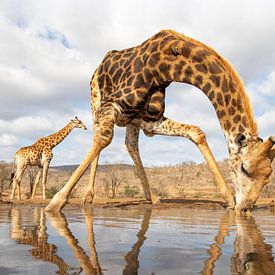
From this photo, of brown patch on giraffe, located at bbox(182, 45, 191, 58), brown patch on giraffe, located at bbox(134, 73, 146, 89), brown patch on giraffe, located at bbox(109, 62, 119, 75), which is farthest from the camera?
brown patch on giraffe, located at bbox(109, 62, 119, 75)

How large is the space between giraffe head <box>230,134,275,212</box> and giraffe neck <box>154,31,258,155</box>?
190 millimetres

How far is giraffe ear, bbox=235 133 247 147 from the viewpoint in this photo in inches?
240

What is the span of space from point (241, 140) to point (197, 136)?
1.81 meters

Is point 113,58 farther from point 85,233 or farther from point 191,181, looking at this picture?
point 191,181

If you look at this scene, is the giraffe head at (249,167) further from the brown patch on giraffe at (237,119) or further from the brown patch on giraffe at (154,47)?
the brown patch on giraffe at (154,47)

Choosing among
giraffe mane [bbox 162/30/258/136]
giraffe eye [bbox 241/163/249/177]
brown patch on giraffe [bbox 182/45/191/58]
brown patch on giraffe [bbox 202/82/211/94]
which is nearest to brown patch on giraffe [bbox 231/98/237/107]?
giraffe mane [bbox 162/30/258/136]

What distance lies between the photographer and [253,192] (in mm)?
5773

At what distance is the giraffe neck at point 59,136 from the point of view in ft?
57.3

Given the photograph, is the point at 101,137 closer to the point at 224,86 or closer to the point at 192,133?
the point at 192,133

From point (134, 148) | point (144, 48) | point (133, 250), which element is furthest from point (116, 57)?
point (133, 250)

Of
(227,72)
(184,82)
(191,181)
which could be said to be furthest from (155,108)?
(191,181)

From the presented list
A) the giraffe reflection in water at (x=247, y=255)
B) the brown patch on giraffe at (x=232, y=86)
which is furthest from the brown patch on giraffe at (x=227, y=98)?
the giraffe reflection in water at (x=247, y=255)

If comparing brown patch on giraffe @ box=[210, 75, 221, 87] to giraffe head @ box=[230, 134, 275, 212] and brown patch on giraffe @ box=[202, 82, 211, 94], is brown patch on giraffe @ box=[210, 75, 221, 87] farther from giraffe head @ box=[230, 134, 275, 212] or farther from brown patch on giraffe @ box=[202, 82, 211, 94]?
giraffe head @ box=[230, 134, 275, 212]

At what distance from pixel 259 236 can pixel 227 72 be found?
12.1 feet
